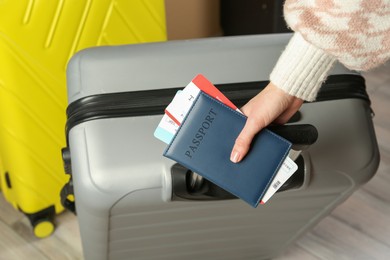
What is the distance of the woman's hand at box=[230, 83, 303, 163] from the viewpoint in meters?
0.67

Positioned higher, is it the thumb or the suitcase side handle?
the thumb

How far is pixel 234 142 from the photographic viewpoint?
2.31 ft

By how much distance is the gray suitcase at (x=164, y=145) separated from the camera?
0.78m

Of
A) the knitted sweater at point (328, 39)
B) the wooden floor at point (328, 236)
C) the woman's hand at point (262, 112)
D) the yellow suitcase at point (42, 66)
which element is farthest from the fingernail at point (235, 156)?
the wooden floor at point (328, 236)

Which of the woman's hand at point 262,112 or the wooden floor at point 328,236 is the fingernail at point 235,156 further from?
the wooden floor at point 328,236

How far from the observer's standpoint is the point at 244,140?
0.68 m

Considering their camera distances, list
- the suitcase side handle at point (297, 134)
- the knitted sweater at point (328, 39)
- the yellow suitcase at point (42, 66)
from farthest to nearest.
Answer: the yellow suitcase at point (42, 66)
the suitcase side handle at point (297, 134)
the knitted sweater at point (328, 39)

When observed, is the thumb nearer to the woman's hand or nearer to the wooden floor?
the woman's hand

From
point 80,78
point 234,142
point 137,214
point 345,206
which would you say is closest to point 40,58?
point 80,78

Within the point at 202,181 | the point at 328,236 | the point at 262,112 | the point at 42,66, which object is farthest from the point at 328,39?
the point at 328,236

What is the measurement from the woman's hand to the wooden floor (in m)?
0.67

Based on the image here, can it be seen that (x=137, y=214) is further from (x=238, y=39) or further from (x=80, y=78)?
(x=238, y=39)

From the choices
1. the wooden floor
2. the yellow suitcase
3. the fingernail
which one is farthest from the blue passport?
the wooden floor

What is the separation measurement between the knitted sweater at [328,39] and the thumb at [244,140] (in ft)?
0.20
